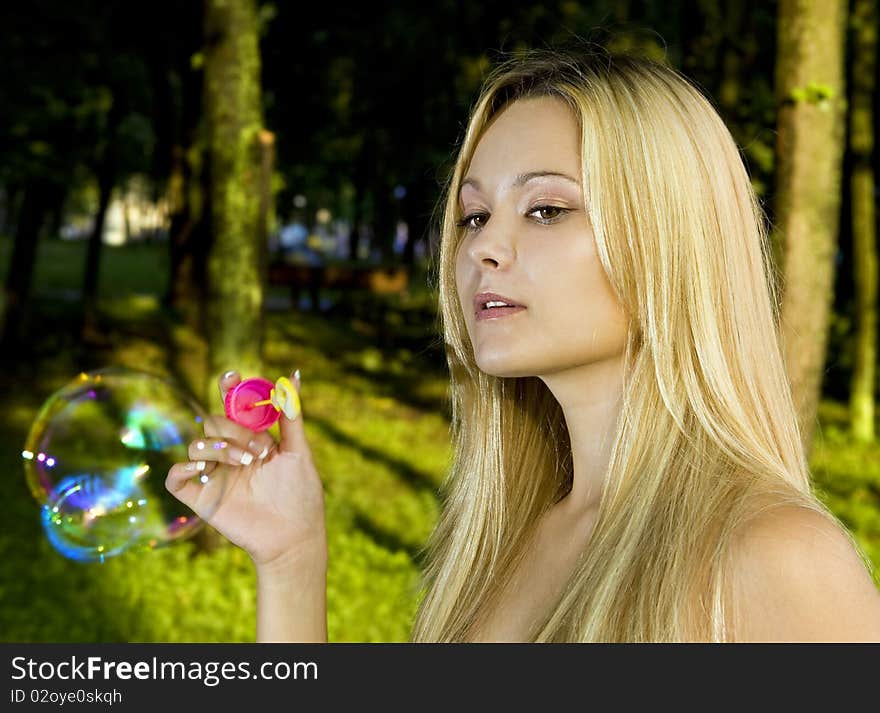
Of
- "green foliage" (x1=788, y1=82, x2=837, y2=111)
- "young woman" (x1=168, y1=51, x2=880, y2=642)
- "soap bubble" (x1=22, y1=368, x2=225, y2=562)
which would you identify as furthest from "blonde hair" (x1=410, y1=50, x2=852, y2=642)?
"green foliage" (x1=788, y1=82, x2=837, y2=111)

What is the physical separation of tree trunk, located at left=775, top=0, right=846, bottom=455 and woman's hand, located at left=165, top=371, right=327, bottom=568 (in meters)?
4.40

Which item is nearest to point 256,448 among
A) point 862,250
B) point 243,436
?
point 243,436

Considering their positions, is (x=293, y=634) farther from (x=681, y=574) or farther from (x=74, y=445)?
(x=74, y=445)

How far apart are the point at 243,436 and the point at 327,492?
8341 mm

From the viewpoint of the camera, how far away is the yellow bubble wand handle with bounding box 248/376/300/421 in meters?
2.51

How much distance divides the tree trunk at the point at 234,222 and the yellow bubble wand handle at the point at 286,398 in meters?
5.99

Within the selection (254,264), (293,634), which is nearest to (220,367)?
(254,264)

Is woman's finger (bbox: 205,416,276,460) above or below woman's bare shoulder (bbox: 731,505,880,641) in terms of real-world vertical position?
above

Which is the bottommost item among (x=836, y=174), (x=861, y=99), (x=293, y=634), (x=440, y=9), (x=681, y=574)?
(x=293, y=634)

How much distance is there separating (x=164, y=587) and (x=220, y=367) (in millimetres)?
1618

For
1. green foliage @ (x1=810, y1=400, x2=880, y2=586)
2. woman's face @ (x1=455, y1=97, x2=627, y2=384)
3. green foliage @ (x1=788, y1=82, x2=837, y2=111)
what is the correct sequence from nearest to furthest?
woman's face @ (x1=455, y1=97, x2=627, y2=384) < green foliage @ (x1=788, y1=82, x2=837, y2=111) < green foliage @ (x1=810, y1=400, x2=880, y2=586)

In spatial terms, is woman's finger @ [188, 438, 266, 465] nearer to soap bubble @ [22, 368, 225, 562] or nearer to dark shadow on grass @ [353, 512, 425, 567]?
soap bubble @ [22, 368, 225, 562]

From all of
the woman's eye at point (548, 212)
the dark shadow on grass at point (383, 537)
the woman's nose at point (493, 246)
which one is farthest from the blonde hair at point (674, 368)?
the dark shadow on grass at point (383, 537)
